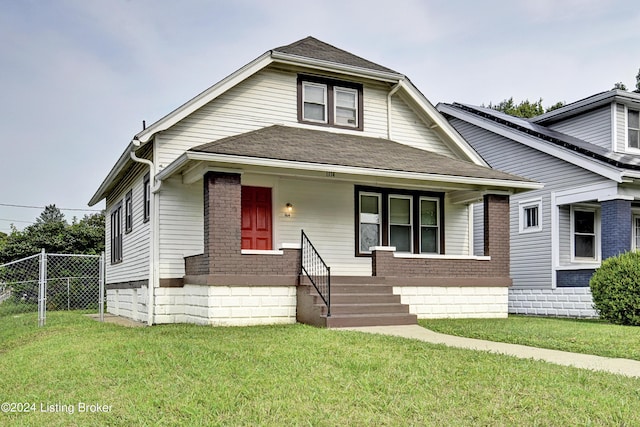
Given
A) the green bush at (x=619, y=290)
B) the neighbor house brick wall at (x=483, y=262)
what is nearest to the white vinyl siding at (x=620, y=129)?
the neighbor house brick wall at (x=483, y=262)

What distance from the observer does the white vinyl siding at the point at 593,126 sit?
1858cm

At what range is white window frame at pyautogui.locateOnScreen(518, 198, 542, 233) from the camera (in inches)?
727

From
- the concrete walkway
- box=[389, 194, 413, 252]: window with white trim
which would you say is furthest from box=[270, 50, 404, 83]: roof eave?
the concrete walkway

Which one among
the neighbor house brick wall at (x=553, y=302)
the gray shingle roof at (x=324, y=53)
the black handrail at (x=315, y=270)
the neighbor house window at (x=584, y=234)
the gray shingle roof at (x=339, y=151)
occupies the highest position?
the gray shingle roof at (x=324, y=53)

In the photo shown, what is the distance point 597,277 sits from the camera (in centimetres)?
1359

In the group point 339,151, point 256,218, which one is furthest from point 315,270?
point 339,151

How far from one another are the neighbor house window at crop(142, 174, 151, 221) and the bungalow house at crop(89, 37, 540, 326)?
0.15 feet

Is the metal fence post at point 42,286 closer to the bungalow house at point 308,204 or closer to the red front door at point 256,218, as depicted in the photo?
the bungalow house at point 308,204

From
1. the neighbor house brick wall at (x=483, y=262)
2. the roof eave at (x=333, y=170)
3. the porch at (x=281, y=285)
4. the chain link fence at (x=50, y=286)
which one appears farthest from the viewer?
the chain link fence at (x=50, y=286)

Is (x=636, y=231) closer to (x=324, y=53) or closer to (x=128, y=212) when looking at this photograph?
(x=324, y=53)

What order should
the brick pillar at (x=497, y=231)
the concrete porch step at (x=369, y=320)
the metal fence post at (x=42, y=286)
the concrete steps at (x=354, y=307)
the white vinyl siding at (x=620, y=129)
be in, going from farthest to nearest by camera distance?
1. the white vinyl siding at (x=620, y=129)
2. the brick pillar at (x=497, y=231)
3. the metal fence post at (x=42, y=286)
4. the concrete steps at (x=354, y=307)
5. the concrete porch step at (x=369, y=320)

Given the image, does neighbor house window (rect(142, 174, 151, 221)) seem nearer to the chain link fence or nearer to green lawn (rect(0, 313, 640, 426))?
the chain link fence

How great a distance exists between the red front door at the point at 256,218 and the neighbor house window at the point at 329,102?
2317 millimetres

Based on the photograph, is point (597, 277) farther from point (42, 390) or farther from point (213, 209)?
point (42, 390)
